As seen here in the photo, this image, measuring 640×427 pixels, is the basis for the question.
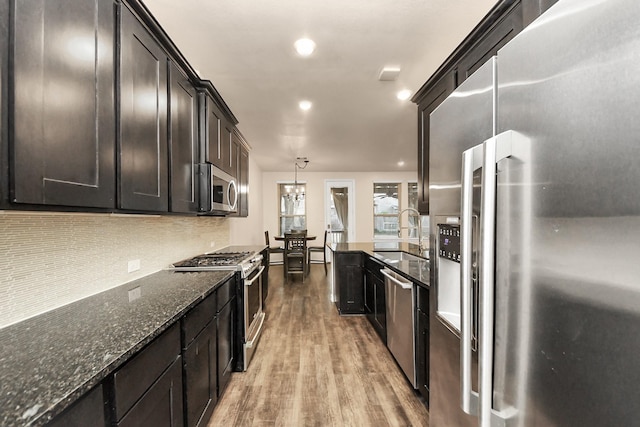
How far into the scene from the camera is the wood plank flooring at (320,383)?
189cm

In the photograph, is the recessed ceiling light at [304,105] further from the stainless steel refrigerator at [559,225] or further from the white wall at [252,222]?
the stainless steel refrigerator at [559,225]

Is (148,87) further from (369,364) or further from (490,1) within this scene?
(369,364)

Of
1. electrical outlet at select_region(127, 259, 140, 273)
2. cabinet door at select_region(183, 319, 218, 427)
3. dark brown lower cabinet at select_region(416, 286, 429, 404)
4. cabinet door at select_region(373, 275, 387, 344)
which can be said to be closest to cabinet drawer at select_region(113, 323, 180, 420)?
cabinet door at select_region(183, 319, 218, 427)

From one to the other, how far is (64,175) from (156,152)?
74cm

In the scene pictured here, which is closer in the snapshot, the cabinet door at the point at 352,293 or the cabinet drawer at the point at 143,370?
the cabinet drawer at the point at 143,370

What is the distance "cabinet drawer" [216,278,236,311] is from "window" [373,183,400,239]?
6223 millimetres

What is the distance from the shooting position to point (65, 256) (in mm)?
1424

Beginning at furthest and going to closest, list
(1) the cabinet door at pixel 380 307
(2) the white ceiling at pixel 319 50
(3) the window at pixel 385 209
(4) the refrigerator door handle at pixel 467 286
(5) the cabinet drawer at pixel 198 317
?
(3) the window at pixel 385 209 < (1) the cabinet door at pixel 380 307 < (2) the white ceiling at pixel 319 50 < (5) the cabinet drawer at pixel 198 317 < (4) the refrigerator door handle at pixel 467 286

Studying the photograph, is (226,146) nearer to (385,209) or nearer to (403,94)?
(403,94)

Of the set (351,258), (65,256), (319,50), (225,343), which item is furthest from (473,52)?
(351,258)

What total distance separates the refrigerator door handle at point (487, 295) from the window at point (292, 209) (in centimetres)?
728

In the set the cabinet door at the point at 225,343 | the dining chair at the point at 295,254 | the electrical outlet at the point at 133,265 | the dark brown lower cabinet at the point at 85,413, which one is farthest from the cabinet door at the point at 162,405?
the dining chair at the point at 295,254

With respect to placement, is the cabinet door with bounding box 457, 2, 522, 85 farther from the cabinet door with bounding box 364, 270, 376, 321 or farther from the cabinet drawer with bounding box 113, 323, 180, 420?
the cabinet door with bounding box 364, 270, 376, 321

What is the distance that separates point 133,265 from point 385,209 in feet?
23.1
